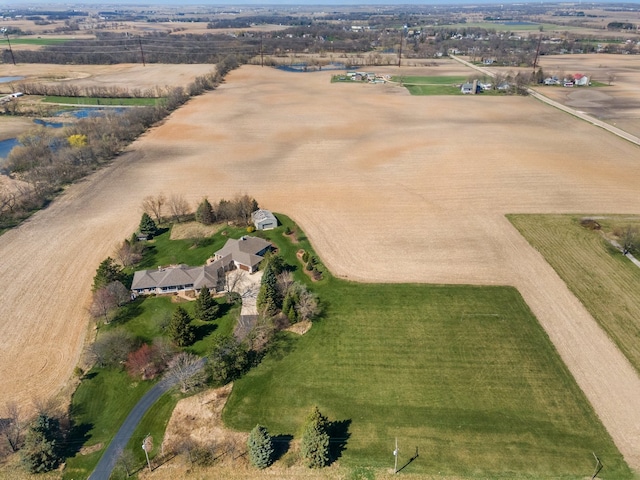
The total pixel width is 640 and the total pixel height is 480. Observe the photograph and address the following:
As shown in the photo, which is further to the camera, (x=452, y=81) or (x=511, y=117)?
(x=452, y=81)

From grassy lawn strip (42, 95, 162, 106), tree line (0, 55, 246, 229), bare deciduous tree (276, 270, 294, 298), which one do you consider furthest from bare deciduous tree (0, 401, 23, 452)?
grassy lawn strip (42, 95, 162, 106)

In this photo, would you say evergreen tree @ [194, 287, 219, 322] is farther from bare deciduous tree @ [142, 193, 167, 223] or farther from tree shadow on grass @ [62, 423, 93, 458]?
bare deciduous tree @ [142, 193, 167, 223]

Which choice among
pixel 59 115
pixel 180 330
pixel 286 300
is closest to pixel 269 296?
pixel 286 300

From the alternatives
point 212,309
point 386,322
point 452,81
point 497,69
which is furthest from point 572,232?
point 497,69

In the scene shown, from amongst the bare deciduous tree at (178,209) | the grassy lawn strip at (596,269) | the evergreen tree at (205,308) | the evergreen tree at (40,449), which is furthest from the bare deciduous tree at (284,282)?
the grassy lawn strip at (596,269)

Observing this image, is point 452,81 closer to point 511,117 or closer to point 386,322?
point 511,117

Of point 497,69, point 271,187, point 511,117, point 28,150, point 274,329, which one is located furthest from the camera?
point 497,69
